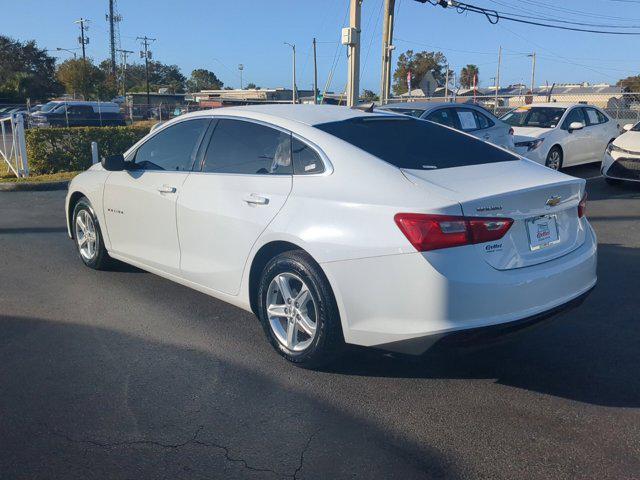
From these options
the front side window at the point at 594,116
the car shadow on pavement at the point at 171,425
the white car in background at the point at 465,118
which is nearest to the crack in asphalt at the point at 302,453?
the car shadow on pavement at the point at 171,425

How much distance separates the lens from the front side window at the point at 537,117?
13352 mm

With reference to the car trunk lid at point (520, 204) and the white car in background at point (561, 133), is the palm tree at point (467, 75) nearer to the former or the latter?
the white car in background at point (561, 133)

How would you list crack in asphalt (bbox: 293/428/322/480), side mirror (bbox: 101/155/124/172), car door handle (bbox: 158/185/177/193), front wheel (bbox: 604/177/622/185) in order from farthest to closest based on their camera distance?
front wheel (bbox: 604/177/622/185)
side mirror (bbox: 101/155/124/172)
car door handle (bbox: 158/185/177/193)
crack in asphalt (bbox: 293/428/322/480)

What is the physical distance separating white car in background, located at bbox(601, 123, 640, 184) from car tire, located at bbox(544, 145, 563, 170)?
1.37 m

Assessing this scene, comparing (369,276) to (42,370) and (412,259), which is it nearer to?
(412,259)

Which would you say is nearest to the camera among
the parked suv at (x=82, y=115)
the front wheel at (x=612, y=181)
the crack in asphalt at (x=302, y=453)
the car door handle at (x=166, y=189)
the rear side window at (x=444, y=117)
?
the crack in asphalt at (x=302, y=453)

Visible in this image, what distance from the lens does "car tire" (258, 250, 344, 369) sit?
147 inches

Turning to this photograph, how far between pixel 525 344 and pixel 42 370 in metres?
3.31

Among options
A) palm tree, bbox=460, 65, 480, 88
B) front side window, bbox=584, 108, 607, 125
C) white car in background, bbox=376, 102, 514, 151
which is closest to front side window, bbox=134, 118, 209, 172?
white car in background, bbox=376, 102, 514, 151

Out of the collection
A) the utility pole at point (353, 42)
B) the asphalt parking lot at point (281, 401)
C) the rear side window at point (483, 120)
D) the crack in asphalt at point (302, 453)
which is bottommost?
the crack in asphalt at point (302, 453)

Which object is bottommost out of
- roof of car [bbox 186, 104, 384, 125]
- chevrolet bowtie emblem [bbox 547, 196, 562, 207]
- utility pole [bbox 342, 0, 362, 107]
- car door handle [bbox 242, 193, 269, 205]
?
car door handle [bbox 242, 193, 269, 205]

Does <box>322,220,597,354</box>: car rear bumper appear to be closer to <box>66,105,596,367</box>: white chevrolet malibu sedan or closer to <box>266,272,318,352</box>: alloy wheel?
<box>66,105,596,367</box>: white chevrolet malibu sedan

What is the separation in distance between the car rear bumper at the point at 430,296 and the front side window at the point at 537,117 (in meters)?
10.6

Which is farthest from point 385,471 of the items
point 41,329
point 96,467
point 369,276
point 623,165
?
point 623,165
